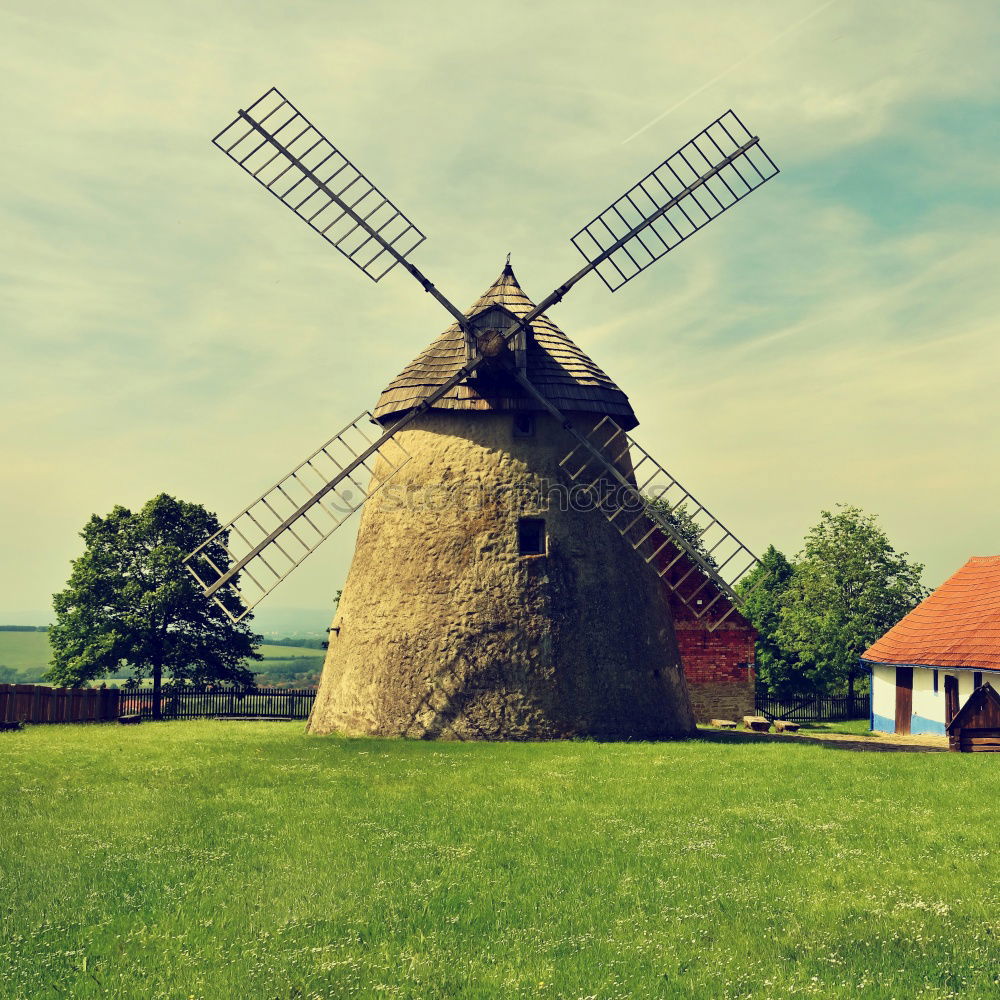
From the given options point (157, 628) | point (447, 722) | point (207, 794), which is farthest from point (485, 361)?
point (157, 628)

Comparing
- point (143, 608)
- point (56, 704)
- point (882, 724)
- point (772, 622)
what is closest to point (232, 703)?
point (143, 608)

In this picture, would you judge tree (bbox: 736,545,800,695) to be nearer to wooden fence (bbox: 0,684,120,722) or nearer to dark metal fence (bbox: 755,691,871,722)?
dark metal fence (bbox: 755,691,871,722)

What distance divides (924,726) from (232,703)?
2164cm

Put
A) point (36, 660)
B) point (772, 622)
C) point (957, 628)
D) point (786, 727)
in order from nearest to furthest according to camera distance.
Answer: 1. point (786, 727)
2. point (957, 628)
3. point (772, 622)
4. point (36, 660)

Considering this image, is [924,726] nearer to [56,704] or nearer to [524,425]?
[524,425]

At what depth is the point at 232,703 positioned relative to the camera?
110ft

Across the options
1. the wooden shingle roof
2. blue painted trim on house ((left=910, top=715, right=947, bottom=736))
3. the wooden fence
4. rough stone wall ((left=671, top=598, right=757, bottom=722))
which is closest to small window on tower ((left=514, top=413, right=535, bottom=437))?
the wooden shingle roof

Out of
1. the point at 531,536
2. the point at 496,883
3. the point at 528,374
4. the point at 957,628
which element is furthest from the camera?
the point at 957,628

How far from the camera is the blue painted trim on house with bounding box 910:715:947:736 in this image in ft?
91.0

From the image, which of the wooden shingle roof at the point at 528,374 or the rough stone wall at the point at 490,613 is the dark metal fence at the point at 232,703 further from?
the wooden shingle roof at the point at 528,374

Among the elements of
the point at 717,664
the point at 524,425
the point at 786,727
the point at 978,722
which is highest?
the point at 524,425

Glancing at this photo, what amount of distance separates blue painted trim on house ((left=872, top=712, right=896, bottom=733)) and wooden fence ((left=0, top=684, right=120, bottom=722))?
2355cm

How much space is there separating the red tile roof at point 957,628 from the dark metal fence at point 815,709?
5.13 m

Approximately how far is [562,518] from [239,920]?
14.0 metres
